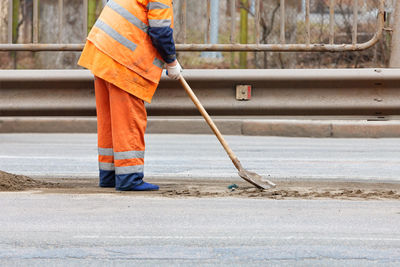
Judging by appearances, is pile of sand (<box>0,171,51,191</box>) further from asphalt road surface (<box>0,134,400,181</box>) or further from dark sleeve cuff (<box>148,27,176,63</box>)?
dark sleeve cuff (<box>148,27,176,63</box>)

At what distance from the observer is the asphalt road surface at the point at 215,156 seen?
25.0 feet

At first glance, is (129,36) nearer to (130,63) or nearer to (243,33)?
(130,63)

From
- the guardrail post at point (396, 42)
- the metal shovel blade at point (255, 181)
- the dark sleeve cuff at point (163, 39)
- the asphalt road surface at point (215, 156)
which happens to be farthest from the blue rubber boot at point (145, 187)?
the guardrail post at point (396, 42)

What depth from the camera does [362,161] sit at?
8.81 metres

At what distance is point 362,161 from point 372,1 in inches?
67.1

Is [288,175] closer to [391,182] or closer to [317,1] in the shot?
[391,182]

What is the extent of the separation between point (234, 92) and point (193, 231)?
2060 mm

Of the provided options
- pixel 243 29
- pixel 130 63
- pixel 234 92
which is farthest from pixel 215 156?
pixel 243 29

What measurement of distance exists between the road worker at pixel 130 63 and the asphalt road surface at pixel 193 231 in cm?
33

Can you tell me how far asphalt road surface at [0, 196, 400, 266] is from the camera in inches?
160

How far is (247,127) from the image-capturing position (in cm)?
1253

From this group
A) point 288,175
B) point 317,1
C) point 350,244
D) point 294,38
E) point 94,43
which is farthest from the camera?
point 317,1

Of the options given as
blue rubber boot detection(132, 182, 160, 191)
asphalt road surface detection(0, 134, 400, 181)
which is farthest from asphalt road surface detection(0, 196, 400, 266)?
asphalt road surface detection(0, 134, 400, 181)

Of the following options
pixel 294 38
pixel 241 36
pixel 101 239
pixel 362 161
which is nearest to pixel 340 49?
pixel 294 38
